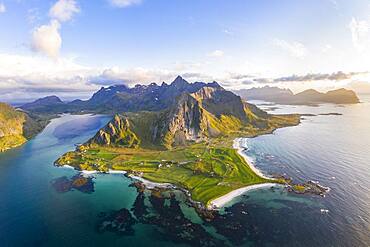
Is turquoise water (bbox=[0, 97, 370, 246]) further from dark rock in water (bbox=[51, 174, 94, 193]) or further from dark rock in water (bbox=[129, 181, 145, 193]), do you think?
dark rock in water (bbox=[51, 174, 94, 193])

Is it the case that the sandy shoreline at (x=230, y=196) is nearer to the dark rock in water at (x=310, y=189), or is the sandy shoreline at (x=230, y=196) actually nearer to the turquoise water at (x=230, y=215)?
the turquoise water at (x=230, y=215)

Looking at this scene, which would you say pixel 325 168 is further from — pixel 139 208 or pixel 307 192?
pixel 139 208

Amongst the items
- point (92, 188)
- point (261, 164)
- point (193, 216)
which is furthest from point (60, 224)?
point (261, 164)

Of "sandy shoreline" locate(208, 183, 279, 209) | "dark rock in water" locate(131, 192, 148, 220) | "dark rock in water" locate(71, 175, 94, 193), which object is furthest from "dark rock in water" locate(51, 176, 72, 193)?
"sandy shoreline" locate(208, 183, 279, 209)

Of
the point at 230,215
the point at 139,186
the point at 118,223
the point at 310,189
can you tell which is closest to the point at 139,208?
the point at 118,223

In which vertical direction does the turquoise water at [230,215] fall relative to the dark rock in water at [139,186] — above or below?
above

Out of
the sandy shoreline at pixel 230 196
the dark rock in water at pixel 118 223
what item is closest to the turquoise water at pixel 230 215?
the dark rock in water at pixel 118 223
